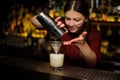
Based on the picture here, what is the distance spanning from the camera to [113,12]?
4.12 m

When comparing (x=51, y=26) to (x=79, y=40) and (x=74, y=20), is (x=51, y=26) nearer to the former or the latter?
(x=79, y=40)

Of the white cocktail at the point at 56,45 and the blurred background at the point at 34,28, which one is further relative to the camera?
the blurred background at the point at 34,28

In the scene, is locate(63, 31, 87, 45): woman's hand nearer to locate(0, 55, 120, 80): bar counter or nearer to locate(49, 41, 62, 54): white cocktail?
locate(49, 41, 62, 54): white cocktail

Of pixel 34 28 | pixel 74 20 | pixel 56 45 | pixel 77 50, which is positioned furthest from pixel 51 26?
pixel 34 28

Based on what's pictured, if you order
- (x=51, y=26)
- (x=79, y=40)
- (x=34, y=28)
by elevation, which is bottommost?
(x=34, y=28)

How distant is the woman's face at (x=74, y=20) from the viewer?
2196 mm

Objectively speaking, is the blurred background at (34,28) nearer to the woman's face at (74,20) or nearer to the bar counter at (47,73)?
the woman's face at (74,20)

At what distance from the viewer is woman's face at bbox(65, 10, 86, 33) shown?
2196 mm

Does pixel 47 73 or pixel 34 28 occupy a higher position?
pixel 34 28

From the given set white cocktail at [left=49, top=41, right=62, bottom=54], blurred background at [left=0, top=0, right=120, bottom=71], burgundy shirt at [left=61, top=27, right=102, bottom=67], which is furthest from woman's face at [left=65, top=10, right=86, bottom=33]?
blurred background at [left=0, top=0, right=120, bottom=71]

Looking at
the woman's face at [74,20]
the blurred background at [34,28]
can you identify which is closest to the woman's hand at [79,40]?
the woman's face at [74,20]

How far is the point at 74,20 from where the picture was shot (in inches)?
88.7

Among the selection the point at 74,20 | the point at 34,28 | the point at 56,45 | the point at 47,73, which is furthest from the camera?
the point at 34,28

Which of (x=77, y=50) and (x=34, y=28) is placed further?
(x=34, y=28)
